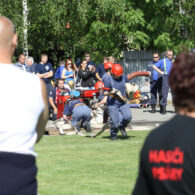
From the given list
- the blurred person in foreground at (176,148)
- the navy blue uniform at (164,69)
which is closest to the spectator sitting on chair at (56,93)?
the navy blue uniform at (164,69)

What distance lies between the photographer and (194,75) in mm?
3119

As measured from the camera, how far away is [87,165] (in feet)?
33.8

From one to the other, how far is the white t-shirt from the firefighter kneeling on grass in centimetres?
1135

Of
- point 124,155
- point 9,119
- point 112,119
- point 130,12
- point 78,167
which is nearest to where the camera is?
point 9,119

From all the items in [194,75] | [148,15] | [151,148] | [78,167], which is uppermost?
[148,15]

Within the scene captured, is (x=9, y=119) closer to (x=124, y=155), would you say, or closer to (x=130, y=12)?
(x=124, y=155)

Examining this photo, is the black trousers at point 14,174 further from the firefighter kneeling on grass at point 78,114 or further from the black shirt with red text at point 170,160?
the firefighter kneeling on grass at point 78,114

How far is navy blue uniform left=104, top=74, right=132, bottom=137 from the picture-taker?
13.8 metres

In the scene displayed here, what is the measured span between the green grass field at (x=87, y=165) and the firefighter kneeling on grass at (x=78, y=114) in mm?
909

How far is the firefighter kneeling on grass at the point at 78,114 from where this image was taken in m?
15.6

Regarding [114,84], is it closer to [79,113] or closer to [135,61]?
[79,113]

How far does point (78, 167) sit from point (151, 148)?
7095 mm

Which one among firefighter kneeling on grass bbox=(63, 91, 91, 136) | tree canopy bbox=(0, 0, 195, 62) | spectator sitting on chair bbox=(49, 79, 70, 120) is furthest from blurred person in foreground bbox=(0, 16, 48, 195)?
tree canopy bbox=(0, 0, 195, 62)

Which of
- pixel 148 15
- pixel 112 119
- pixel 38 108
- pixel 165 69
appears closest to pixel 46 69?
pixel 165 69
